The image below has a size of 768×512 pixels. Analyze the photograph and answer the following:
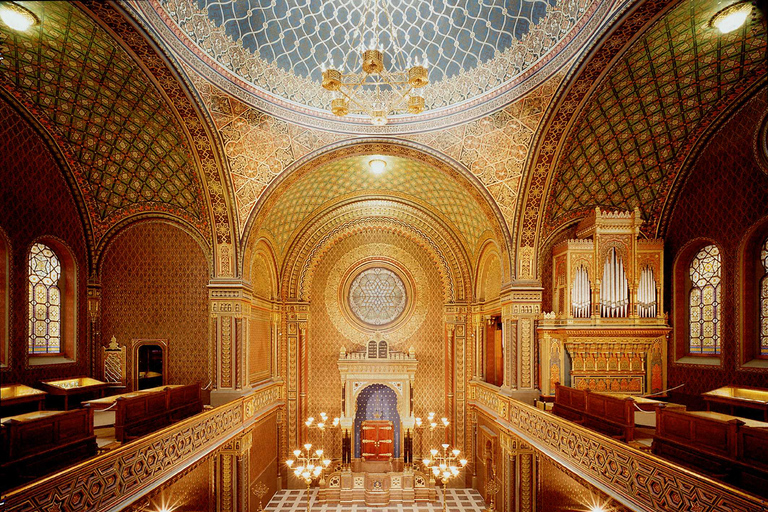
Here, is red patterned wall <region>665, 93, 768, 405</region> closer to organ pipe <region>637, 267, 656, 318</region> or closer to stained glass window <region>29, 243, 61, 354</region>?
organ pipe <region>637, 267, 656, 318</region>

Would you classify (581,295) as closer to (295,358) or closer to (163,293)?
(295,358)

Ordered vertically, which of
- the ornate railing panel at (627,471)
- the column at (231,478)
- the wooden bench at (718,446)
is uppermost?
the wooden bench at (718,446)

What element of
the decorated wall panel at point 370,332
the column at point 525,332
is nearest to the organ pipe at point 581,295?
the column at point 525,332

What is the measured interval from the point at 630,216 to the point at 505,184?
3.18 metres

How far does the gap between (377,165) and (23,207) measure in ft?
29.9

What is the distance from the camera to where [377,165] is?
48.9 feet

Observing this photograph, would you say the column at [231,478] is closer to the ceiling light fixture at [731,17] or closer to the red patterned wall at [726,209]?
the red patterned wall at [726,209]

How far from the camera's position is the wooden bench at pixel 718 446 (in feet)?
21.2

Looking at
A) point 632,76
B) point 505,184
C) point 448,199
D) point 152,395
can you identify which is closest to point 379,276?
point 448,199

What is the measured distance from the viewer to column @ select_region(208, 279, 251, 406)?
13070 mm

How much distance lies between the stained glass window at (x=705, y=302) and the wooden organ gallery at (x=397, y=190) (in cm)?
7

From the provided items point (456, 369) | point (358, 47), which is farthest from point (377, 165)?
point (456, 369)

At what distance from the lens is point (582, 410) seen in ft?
34.4

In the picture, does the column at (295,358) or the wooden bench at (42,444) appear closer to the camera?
the wooden bench at (42,444)
